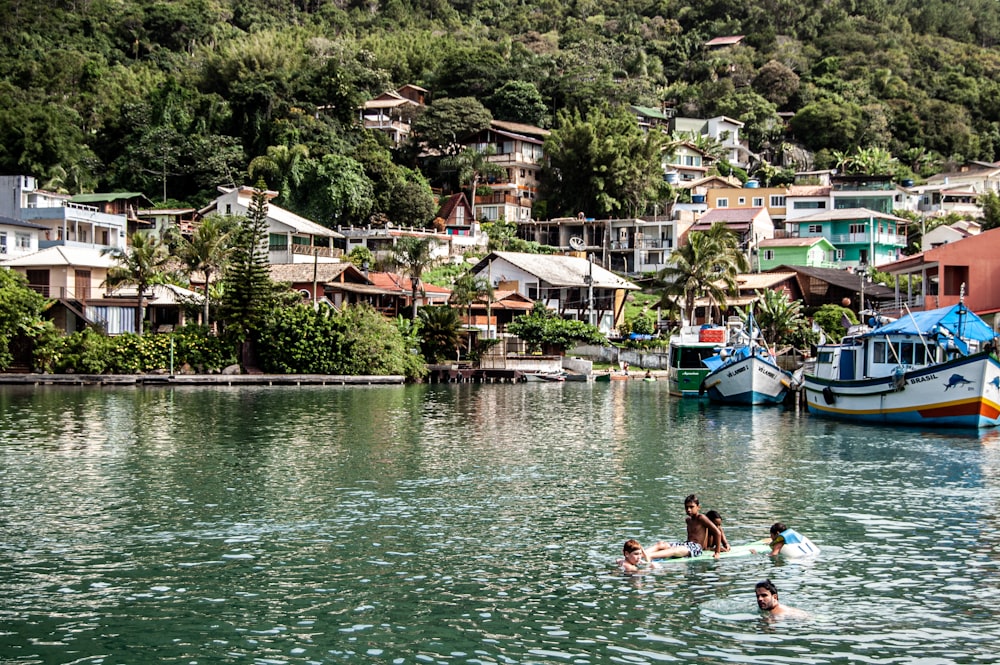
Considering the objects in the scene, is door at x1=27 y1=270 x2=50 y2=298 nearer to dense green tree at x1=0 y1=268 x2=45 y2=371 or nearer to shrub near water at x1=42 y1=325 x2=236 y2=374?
dense green tree at x1=0 y1=268 x2=45 y2=371

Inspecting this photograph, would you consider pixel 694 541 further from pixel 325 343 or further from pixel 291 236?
pixel 291 236

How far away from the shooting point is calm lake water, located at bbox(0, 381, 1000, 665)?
16125mm

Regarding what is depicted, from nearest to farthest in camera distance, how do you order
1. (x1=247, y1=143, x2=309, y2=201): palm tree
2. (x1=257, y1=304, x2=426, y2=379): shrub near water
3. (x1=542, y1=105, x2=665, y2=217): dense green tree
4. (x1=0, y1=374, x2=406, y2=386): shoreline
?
(x1=0, y1=374, x2=406, y2=386): shoreline < (x1=257, y1=304, x2=426, y2=379): shrub near water < (x1=247, y1=143, x2=309, y2=201): palm tree < (x1=542, y1=105, x2=665, y2=217): dense green tree

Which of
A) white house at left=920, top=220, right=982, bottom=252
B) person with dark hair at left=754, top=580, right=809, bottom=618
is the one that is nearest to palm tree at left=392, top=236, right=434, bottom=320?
white house at left=920, top=220, right=982, bottom=252

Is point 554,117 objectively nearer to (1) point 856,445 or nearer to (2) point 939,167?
(2) point 939,167

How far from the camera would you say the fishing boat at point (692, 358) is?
59.5m

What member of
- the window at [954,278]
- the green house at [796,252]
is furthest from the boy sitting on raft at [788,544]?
the green house at [796,252]

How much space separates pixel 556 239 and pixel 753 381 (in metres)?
58.4

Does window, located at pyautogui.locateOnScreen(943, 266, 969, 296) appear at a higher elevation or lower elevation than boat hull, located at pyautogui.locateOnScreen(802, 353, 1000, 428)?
higher

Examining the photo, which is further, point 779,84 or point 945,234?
point 779,84

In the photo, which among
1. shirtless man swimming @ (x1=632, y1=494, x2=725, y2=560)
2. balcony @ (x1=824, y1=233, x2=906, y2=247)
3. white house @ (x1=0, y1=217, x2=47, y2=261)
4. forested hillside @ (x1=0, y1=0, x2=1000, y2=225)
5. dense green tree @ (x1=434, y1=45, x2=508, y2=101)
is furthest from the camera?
dense green tree @ (x1=434, y1=45, x2=508, y2=101)

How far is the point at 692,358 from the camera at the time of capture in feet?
200

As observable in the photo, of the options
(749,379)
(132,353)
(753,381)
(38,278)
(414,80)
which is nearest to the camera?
(753,381)

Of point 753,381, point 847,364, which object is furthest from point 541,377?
point 847,364
